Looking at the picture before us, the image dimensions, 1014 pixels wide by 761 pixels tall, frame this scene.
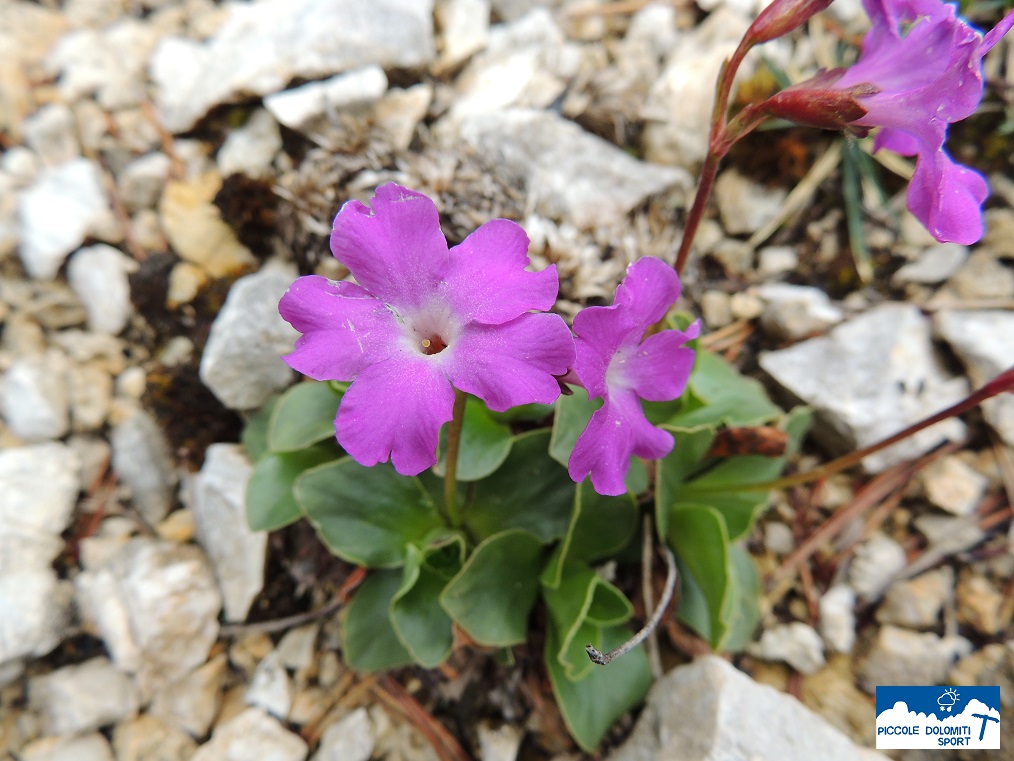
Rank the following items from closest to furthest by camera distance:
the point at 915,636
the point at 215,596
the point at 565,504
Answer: the point at 565,504
the point at 915,636
the point at 215,596

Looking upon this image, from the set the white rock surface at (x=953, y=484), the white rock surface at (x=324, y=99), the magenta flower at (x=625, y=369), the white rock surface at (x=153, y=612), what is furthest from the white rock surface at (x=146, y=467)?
the white rock surface at (x=953, y=484)

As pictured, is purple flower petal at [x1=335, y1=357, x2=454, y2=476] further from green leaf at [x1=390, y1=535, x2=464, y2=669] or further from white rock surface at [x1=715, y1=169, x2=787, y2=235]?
white rock surface at [x1=715, y1=169, x2=787, y2=235]

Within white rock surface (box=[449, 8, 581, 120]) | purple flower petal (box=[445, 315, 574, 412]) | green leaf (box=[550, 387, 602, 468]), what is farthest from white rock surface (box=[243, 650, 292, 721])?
white rock surface (box=[449, 8, 581, 120])

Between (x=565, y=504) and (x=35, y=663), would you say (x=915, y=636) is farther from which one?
(x=35, y=663)

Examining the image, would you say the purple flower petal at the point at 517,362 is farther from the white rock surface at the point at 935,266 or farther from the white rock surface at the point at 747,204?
the white rock surface at the point at 935,266

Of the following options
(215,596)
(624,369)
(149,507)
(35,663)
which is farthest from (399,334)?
(35,663)
